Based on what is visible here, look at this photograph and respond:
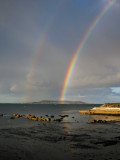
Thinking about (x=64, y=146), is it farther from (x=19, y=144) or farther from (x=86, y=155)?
(x=19, y=144)

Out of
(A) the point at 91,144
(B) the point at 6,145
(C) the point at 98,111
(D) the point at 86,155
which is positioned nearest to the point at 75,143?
(A) the point at 91,144

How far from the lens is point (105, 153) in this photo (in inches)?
942

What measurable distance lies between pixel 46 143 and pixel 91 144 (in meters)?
6.81

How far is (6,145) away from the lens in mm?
28859

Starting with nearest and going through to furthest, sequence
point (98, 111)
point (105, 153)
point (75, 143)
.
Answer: point (105, 153) < point (75, 143) < point (98, 111)

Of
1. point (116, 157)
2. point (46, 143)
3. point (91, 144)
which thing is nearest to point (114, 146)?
point (91, 144)

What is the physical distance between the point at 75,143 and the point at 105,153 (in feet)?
21.1


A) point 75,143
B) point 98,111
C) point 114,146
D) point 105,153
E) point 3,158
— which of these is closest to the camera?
point 3,158

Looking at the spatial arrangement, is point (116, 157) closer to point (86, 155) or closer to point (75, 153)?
point (86, 155)

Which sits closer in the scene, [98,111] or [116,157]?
[116,157]

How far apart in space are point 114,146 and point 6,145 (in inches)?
619

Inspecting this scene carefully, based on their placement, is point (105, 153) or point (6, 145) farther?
point (6, 145)

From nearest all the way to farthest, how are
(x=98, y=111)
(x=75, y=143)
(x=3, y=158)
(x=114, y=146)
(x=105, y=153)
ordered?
(x=3, y=158) → (x=105, y=153) → (x=114, y=146) → (x=75, y=143) → (x=98, y=111)

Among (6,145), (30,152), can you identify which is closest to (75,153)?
(30,152)
